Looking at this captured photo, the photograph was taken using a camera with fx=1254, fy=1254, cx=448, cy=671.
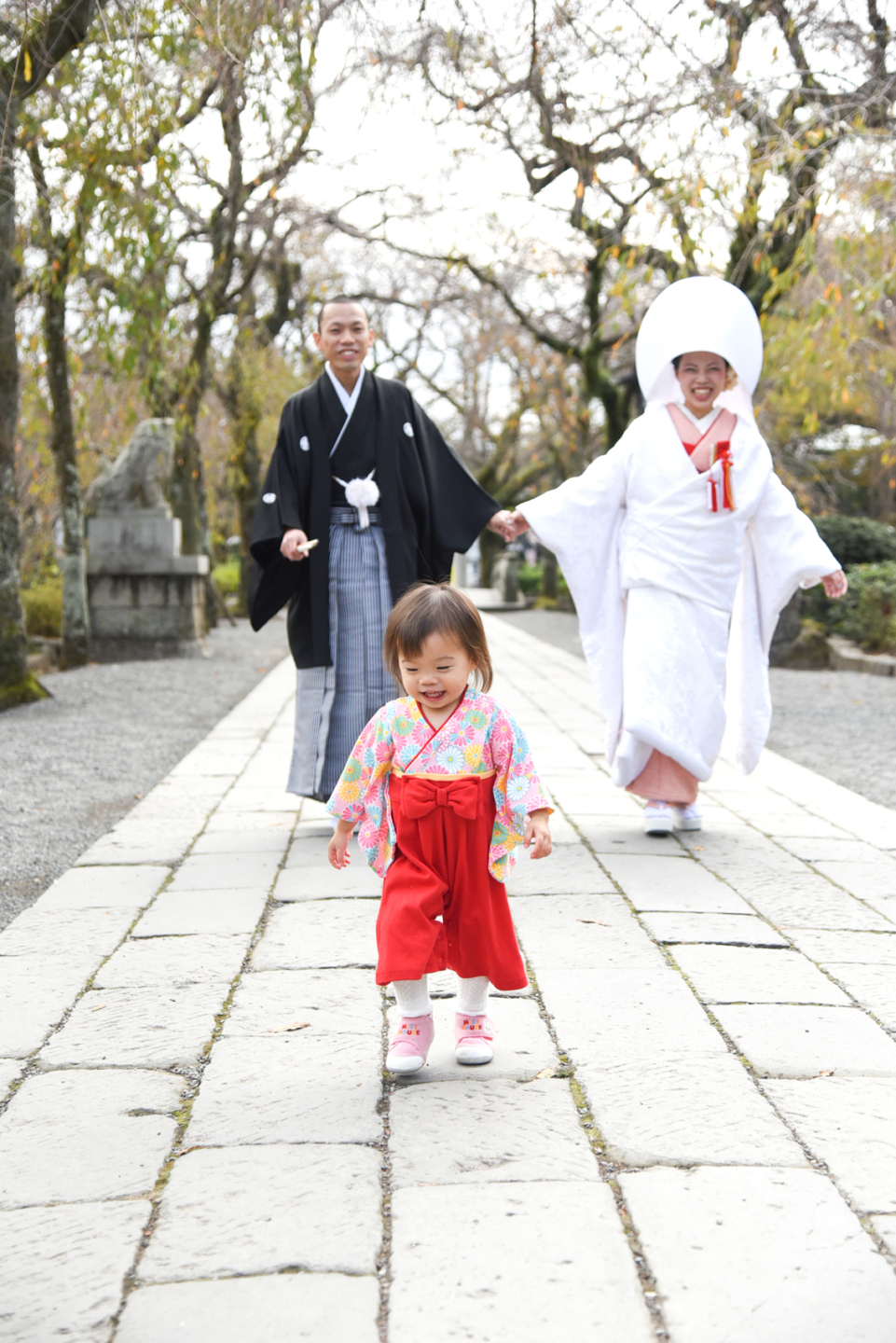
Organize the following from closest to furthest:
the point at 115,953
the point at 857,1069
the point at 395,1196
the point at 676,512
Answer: the point at 395,1196 → the point at 857,1069 → the point at 115,953 → the point at 676,512

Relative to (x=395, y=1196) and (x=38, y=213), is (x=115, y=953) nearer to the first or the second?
(x=395, y=1196)

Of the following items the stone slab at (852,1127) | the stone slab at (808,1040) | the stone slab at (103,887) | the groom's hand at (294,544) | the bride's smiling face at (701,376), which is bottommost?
the stone slab at (103,887)

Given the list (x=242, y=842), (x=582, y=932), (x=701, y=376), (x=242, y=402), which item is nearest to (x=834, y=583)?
(x=701, y=376)

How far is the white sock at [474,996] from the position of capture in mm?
2488

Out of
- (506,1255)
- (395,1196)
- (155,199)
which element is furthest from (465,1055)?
(155,199)

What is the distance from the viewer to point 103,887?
385 centimetres

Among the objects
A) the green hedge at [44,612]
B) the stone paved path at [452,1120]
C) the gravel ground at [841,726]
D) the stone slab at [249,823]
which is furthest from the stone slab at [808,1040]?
the green hedge at [44,612]

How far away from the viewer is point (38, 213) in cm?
847

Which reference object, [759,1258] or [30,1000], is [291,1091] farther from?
[759,1258]

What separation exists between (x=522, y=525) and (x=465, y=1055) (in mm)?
2473

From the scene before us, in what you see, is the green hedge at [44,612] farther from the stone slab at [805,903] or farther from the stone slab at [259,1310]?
the stone slab at [259,1310]

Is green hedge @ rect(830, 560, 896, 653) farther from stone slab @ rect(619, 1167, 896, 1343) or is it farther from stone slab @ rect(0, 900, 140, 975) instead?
stone slab @ rect(619, 1167, 896, 1343)

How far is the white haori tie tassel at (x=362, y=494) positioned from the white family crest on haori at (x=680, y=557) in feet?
1.88

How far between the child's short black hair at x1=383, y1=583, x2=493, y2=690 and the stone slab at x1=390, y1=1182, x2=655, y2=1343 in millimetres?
920
